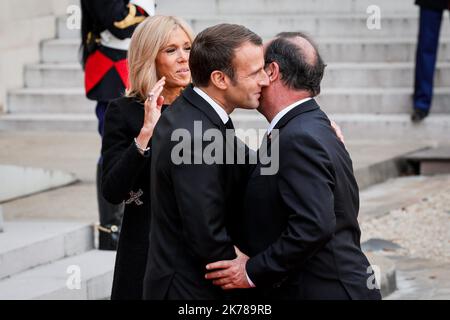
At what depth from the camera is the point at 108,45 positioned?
709 cm

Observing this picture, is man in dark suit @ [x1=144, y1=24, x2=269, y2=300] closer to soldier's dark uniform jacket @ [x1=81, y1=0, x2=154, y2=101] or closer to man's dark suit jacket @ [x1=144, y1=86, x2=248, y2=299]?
man's dark suit jacket @ [x1=144, y1=86, x2=248, y2=299]

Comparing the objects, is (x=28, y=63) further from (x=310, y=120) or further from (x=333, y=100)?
(x=310, y=120)

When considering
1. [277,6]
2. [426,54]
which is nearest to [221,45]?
[426,54]

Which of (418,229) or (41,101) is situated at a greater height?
(41,101)

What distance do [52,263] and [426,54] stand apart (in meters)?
5.95

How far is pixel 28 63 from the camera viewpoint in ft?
45.0

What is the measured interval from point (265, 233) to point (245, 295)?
0.71 feet

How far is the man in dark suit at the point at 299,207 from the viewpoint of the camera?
3.54 meters

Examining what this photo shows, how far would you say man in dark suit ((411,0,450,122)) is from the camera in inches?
455

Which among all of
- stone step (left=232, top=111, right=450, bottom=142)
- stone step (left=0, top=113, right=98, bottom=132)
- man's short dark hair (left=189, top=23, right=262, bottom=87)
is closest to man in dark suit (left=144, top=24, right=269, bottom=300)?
man's short dark hair (left=189, top=23, right=262, bottom=87)

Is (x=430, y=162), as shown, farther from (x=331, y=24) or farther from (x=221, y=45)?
(x=221, y=45)

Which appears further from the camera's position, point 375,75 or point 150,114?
point 375,75

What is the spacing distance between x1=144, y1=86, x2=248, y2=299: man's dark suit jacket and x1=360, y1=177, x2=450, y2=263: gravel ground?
4263mm
